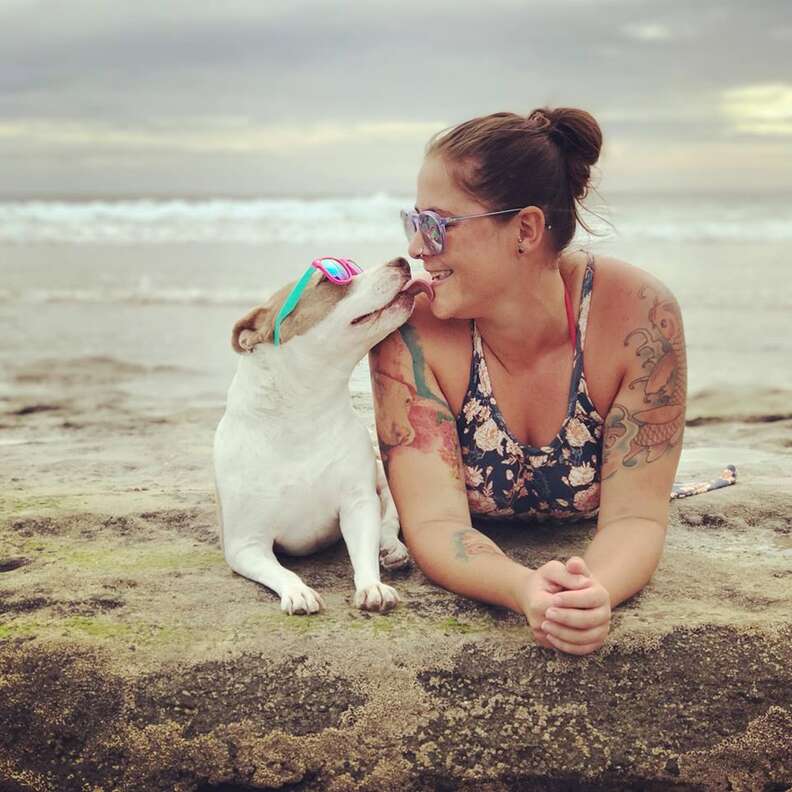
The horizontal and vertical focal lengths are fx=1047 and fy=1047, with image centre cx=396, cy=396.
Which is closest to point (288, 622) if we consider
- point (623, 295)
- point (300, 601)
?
point (300, 601)

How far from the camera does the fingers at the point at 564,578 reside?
8.89ft

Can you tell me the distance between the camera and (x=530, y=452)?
349 cm

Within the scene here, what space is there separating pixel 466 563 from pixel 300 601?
0.51m

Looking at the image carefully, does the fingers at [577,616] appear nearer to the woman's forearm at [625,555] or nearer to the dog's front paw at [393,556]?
the woman's forearm at [625,555]

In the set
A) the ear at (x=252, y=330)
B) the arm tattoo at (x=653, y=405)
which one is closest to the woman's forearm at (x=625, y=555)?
the arm tattoo at (x=653, y=405)

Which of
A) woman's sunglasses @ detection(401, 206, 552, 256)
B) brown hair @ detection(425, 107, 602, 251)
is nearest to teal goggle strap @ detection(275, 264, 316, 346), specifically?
woman's sunglasses @ detection(401, 206, 552, 256)

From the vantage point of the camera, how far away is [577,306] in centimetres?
350

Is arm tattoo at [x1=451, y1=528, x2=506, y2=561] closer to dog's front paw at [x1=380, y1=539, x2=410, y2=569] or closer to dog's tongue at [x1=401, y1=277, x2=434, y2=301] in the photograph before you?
dog's front paw at [x1=380, y1=539, x2=410, y2=569]

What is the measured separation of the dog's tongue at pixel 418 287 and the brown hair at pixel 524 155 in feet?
1.10

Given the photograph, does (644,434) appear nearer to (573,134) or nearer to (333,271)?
(573,134)

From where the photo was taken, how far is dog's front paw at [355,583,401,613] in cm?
308

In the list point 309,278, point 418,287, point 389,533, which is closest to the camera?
point 309,278

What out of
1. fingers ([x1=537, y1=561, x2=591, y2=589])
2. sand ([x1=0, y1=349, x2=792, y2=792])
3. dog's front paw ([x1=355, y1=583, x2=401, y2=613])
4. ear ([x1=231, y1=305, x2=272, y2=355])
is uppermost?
ear ([x1=231, y1=305, x2=272, y2=355])

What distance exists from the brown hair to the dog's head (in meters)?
0.40
